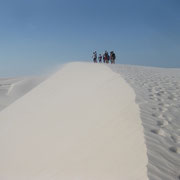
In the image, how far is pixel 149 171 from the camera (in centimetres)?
241

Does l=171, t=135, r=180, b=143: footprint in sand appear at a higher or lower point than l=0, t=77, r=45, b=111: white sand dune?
higher

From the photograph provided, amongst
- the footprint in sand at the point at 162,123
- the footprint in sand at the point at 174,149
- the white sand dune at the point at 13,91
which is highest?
the footprint in sand at the point at 162,123

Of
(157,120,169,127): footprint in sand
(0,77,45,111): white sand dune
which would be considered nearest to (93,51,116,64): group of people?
(0,77,45,111): white sand dune

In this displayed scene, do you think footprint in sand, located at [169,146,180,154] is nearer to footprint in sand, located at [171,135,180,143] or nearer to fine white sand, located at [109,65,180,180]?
fine white sand, located at [109,65,180,180]

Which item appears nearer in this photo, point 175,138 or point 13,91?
point 175,138

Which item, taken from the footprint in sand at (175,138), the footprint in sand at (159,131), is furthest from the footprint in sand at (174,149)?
the footprint in sand at (159,131)

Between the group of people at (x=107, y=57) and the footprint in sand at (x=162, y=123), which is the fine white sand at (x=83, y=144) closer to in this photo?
the footprint in sand at (x=162, y=123)

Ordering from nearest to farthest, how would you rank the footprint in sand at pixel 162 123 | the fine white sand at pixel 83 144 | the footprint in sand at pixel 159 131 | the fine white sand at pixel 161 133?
the fine white sand at pixel 161 133
the fine white sand at pixel 83 144
the footprint in sand at pixel 159 131
the footprint in sand at pixel 162 123

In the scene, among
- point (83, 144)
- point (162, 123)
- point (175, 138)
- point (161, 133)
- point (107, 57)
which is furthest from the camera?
point (107, 57)

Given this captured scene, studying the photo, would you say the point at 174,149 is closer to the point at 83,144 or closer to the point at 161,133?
the point at 161,133

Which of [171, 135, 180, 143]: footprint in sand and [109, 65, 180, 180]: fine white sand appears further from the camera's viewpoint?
[171, 135, 180, 143]: footprint in sand

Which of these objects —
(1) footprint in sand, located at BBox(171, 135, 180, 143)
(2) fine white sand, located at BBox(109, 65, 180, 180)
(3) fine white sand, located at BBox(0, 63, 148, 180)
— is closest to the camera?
(2) fine white sand, located at BBox(109, 65, 180, 180)

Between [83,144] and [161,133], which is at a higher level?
[161,133]

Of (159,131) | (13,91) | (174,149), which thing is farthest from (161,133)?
(13,91)
